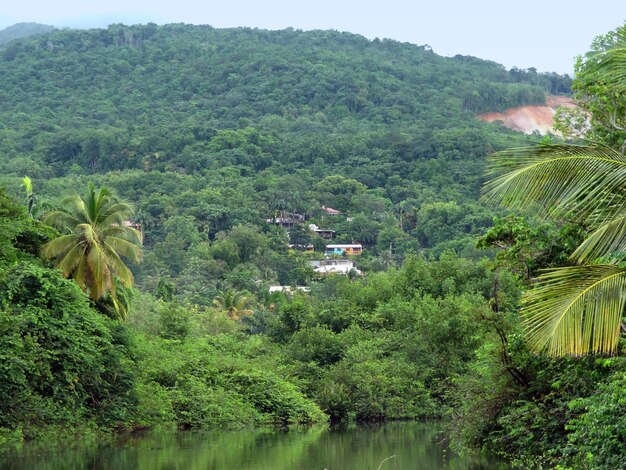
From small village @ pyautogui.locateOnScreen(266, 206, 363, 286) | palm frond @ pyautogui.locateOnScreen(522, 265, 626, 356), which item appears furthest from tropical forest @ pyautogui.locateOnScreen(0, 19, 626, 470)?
small village @ pyautogui.locateOnScreen(266, 206, 363, 286)

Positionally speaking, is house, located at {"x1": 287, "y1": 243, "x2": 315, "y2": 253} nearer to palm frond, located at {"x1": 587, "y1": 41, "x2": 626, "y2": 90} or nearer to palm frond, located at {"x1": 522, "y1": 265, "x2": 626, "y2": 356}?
palm frond, located at {"x1": 587, "y1": 41, "x2": 626, "y2": 90}

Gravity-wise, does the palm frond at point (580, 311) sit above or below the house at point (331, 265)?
above

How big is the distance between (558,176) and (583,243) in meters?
0.71

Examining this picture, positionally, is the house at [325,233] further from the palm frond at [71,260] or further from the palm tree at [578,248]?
the palm tree at [578,248]

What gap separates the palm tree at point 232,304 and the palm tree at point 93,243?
29942 millimetres

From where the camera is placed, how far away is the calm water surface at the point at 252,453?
1944cm

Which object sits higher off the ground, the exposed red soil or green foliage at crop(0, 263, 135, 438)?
the exposed red soil

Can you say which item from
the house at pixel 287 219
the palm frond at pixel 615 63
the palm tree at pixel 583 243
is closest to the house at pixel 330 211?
the house at pixel 287 219

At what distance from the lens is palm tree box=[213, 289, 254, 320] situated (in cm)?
5884

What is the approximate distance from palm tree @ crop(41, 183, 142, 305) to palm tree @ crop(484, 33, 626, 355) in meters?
18.1

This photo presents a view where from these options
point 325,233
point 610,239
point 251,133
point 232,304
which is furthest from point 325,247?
point 610,239

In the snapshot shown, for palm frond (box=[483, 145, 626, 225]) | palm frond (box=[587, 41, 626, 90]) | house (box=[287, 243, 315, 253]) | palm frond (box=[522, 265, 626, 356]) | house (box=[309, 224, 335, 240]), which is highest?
palm frond (box=[587, 41, 626, 90])

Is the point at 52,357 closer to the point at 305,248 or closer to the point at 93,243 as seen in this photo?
the point at 93,243

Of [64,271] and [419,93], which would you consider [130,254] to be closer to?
[64,271]
